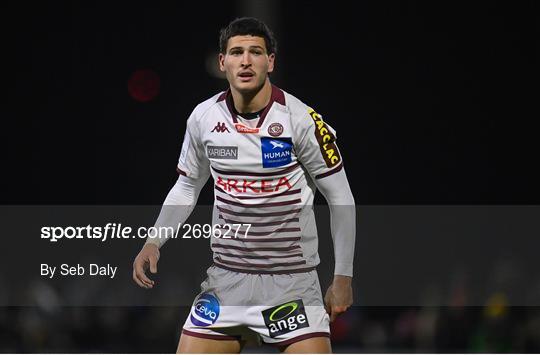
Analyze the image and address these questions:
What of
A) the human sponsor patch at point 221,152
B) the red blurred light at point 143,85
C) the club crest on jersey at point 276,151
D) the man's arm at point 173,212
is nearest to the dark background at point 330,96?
the red blurred light at point 143,85

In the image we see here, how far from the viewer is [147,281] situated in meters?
5.37

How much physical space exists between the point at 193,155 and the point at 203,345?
91 cm

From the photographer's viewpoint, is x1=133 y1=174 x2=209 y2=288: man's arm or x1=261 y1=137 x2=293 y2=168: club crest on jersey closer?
x1=261 y1=137 x2=293 y2=168: club crest on jersey

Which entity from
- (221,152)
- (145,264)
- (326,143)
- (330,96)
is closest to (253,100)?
(221,152)

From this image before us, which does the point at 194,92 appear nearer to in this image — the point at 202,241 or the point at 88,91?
the point at 88,91

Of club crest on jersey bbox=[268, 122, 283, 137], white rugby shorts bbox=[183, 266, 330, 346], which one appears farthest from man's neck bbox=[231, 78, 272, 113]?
white rugby shorts bbox=[183, 266, 330, 346]

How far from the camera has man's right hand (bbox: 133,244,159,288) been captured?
5.38 metres

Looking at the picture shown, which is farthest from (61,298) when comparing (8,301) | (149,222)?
(149,222)

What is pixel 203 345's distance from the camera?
5395 mm

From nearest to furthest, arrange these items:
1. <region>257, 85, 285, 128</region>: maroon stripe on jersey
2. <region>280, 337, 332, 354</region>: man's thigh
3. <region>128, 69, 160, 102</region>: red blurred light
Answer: <region>280, 337, 332, 354</region>: man's thigh < <region>257, 85, 285, 128</region>: maroon stripe on jersey < <region>128, 69, 160, 102</region>: red blurred light

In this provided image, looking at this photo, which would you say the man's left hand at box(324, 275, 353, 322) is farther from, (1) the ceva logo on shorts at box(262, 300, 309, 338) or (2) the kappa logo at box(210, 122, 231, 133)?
(2) the kappa logo at box(210, 122, 231, 133)

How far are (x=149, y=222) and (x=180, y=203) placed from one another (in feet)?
8.14

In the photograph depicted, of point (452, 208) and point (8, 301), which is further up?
point (452, 208)

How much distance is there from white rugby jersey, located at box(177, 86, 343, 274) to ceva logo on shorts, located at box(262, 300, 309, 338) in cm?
17
